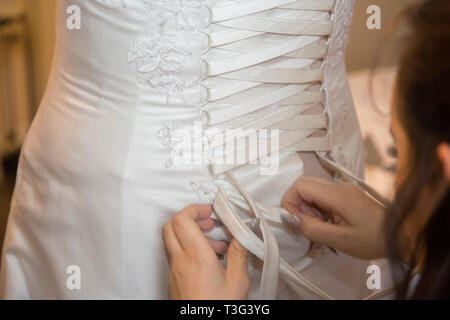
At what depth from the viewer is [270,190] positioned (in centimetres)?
73

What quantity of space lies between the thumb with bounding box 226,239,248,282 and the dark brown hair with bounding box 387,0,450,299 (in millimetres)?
197

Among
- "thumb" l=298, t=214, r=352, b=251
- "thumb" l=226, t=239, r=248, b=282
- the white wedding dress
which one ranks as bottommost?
"thumb" l=226, t=239, r=248, b=282

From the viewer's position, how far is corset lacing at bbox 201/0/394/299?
663mm

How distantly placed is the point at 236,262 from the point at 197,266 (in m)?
0.06

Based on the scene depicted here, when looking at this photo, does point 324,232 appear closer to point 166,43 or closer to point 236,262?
point 236,262

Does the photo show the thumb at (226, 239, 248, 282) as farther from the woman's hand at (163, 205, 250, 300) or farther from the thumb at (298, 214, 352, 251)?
the thumb at (298, 214, 352, 251)

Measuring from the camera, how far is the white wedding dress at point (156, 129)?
0.67 meters

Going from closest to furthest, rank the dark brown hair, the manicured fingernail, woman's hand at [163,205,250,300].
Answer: the dark brown hair < woman's hand at [163,205,250,300] < the manicured fingernail

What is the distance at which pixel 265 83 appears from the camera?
2.39 feet

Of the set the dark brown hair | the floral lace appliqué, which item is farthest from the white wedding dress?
the dark brown hair
